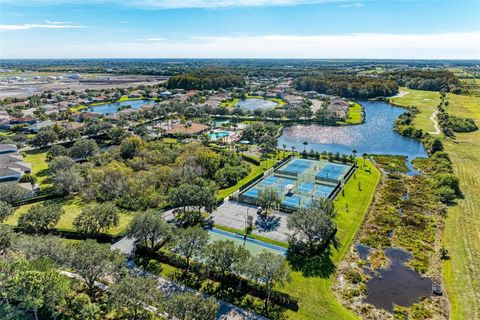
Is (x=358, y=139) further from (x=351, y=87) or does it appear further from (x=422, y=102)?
(x=351, y=87)

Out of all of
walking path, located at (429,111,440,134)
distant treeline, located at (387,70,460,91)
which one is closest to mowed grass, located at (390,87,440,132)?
walking path, located at (429,111,440,134)

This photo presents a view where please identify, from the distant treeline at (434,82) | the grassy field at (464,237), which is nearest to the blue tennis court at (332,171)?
the grassy field at (464,237)

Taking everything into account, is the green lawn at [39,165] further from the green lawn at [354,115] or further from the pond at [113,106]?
the green lawn at [354,115]

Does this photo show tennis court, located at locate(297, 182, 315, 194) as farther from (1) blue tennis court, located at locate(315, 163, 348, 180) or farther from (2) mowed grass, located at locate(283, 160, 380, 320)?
(2) mowed grass, located at locate(283, 160, 380, 320)

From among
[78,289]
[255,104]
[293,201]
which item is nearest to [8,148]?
[78,289]

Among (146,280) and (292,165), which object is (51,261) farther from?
(292,165)
